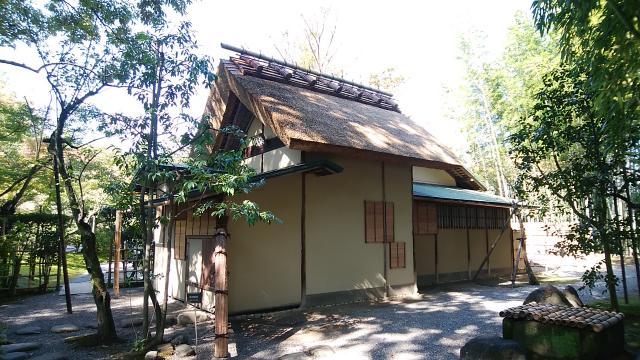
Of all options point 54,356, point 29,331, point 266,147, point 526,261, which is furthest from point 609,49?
point 29,331

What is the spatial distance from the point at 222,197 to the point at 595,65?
5.23 meters

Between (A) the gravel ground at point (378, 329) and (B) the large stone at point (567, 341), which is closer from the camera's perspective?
(B) the large stone at point (567, 341)

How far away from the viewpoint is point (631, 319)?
569 centimetres

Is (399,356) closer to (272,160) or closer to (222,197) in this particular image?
(222,197)

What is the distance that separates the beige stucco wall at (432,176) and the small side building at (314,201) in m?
1.60

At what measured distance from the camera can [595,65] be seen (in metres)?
4.32

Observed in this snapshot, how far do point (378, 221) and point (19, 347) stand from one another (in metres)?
6.21

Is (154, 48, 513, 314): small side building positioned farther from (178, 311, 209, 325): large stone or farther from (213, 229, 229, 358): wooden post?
(213, 229, 229, 358): wooden post

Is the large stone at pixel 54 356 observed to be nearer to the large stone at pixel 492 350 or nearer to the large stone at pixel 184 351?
the large stone at pixel 184 351

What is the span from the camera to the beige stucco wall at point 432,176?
1213 cm

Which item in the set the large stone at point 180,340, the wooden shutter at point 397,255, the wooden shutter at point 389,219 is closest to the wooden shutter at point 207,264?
the large stone at point 180,340

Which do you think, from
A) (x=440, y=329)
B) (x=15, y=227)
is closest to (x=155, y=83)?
(x=440, y=329)

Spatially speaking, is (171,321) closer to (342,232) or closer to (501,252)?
(342,232)

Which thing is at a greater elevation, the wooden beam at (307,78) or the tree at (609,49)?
the wooden beam at (307,78)
